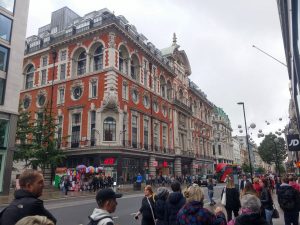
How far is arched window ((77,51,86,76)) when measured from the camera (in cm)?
4110

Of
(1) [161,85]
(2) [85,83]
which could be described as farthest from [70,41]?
(1) [161,85]

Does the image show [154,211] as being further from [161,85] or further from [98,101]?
[161,85]

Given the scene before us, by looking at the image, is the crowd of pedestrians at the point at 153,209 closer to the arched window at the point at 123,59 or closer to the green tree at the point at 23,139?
the green tree at the point at 23,139

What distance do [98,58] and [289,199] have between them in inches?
1374

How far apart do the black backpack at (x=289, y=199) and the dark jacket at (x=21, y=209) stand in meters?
7.44

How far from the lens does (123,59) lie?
4084cm

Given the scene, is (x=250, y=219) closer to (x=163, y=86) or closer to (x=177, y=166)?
(x=177, y=166)

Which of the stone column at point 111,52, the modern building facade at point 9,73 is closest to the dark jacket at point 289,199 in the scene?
the modern building facade at point 9,73

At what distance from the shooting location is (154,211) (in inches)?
268

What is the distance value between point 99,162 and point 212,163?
145 feet

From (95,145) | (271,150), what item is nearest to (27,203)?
(95,145)

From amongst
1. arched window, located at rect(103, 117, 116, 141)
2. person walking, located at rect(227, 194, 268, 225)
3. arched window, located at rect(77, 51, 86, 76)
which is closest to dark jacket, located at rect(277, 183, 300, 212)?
person walking, located at rect(227, 194, 268, 225)

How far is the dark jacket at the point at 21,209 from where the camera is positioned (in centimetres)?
315

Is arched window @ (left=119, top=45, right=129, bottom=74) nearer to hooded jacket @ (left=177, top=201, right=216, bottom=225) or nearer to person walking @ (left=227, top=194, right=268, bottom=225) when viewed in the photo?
hooded jacket @ (left=177, top=201, right=216, bottom=225)
